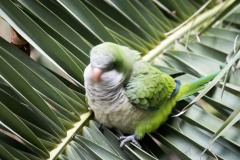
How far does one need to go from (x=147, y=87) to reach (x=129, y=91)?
5cm

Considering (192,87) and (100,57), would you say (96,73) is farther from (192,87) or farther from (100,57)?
(192,87)

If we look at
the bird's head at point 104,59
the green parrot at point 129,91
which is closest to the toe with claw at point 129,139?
the green parrot at point 129,91

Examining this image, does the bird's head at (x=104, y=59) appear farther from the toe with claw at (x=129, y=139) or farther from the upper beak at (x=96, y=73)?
the toe with claw at (x=129, y=139)

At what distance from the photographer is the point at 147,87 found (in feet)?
3.67

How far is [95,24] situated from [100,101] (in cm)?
22

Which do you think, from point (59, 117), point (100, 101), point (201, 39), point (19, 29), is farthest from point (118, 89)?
point (201, 39)

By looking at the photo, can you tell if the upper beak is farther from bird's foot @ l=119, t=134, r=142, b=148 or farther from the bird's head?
bird's foot @ l=119, t=134, r=142, b=148

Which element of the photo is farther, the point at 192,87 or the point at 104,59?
the point at 192,87

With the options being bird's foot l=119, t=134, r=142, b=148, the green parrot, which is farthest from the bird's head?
bird's foot l=119, t=134, r=142, b=148

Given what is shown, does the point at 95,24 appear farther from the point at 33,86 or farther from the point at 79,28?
the point at 33,86

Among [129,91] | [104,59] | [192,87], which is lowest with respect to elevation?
[192,87]

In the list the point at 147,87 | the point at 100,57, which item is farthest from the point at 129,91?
the point at 100,57

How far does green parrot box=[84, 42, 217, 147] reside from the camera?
3.35ft

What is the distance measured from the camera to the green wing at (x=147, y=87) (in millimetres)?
1104
